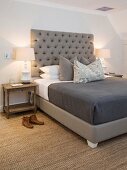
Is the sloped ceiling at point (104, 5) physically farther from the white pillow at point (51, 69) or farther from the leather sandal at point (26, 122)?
the leather sandal at point (26, 122)

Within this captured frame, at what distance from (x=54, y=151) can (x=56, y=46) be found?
2456 mm

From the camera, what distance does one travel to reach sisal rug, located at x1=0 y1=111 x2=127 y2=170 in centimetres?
197

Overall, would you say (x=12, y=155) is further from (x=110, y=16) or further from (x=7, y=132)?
(x=110, y=16)

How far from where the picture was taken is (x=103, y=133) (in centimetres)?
227

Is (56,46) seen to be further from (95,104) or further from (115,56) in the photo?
(95,104)

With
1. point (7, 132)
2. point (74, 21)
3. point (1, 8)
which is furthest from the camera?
point (74, 21)

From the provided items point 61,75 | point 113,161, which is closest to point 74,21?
point 61,75

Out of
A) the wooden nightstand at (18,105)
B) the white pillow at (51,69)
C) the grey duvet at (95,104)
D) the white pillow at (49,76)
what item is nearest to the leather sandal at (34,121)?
the wooden nightstand at (18,105)

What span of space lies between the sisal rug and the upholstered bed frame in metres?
0.13

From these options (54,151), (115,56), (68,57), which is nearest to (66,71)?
(68,57)

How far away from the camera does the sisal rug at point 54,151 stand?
1970mm

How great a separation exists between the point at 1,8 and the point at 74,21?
65.0 inches

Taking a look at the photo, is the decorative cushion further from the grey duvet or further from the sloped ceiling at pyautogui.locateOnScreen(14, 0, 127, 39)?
the sloped ceiling at pyautogui.locateOnScreen(14, 0, 127, 39)

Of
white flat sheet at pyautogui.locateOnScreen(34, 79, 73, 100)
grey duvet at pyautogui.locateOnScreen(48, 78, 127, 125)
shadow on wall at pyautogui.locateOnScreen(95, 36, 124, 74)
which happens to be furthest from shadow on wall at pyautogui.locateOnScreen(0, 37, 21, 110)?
shadow on wall at pyautogui.locateOnScreen(95, 36, 124, 74)
